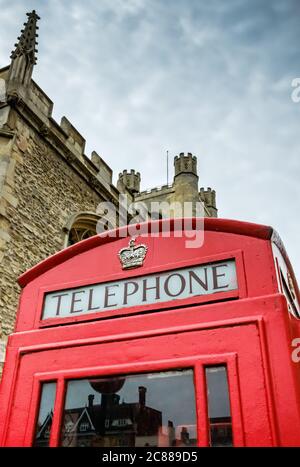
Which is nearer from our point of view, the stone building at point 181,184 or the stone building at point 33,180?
the stone building at point 33,180

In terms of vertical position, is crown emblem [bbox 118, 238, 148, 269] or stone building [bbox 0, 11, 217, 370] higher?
stone building [bbox 0, 11, 217, 370]

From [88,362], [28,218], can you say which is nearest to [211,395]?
[88,362]

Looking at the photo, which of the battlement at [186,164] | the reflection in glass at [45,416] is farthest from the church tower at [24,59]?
the battlement at [186,164]

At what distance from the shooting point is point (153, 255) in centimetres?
196

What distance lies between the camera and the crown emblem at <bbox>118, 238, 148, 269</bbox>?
198 centimetres

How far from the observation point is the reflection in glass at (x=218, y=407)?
4.70 ft

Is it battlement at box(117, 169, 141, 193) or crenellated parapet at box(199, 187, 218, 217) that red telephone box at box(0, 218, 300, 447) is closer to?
battlement at box(117, 169, 141, 193)

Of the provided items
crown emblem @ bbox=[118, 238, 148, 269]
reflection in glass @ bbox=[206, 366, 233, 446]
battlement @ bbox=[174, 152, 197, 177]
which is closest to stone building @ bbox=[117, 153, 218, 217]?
battlement @ bbox=[174, 152, 197, 177]

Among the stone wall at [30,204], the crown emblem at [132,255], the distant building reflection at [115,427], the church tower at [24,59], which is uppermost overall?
the church tower at [24,59]

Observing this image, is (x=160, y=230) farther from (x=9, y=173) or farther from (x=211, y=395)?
(x=9, y=173)

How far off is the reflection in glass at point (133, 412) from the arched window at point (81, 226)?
21.7 feet

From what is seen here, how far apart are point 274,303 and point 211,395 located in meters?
0.43

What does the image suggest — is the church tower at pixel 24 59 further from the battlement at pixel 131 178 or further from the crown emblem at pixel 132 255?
the battlement at pixel 131 178
